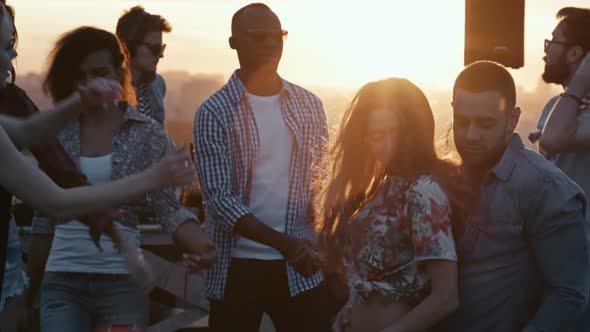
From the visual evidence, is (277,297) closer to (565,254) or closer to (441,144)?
(441,144)

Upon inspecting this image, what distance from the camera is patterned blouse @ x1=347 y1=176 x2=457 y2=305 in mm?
3717

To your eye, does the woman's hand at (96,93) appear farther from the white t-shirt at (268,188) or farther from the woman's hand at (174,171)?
the white t-shirt at (268,188)

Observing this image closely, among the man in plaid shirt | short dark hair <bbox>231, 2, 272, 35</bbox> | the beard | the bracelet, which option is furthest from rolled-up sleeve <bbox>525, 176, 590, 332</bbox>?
the beard

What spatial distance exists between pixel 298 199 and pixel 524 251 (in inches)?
76.4

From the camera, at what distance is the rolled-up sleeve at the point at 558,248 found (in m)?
3.60

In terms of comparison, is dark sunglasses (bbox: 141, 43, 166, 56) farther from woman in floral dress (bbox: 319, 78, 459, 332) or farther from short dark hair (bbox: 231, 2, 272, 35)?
woman in floral dress (bbox: 319, 78, 459, 332)

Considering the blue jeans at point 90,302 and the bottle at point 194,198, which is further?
the bottle at point 194,198

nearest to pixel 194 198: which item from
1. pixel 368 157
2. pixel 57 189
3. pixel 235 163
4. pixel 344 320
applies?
pixel 235 163

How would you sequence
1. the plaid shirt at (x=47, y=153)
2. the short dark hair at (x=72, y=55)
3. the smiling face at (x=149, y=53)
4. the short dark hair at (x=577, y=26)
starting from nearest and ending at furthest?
the plaid shirt at (x=47, y=153) < the short dark hair at (x=72, y=55) < the short dark hair at (x=577, y=26) < the smiling face at (x=149, y=53)

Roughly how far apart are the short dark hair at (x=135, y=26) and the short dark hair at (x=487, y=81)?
4092 millimetres

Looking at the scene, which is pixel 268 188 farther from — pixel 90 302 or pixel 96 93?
pixel 96 93

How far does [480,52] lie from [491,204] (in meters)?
4.11

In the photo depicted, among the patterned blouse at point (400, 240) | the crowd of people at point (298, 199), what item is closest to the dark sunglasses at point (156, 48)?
the crowd of people at point (298, 199)

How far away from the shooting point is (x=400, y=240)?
3.86 m
